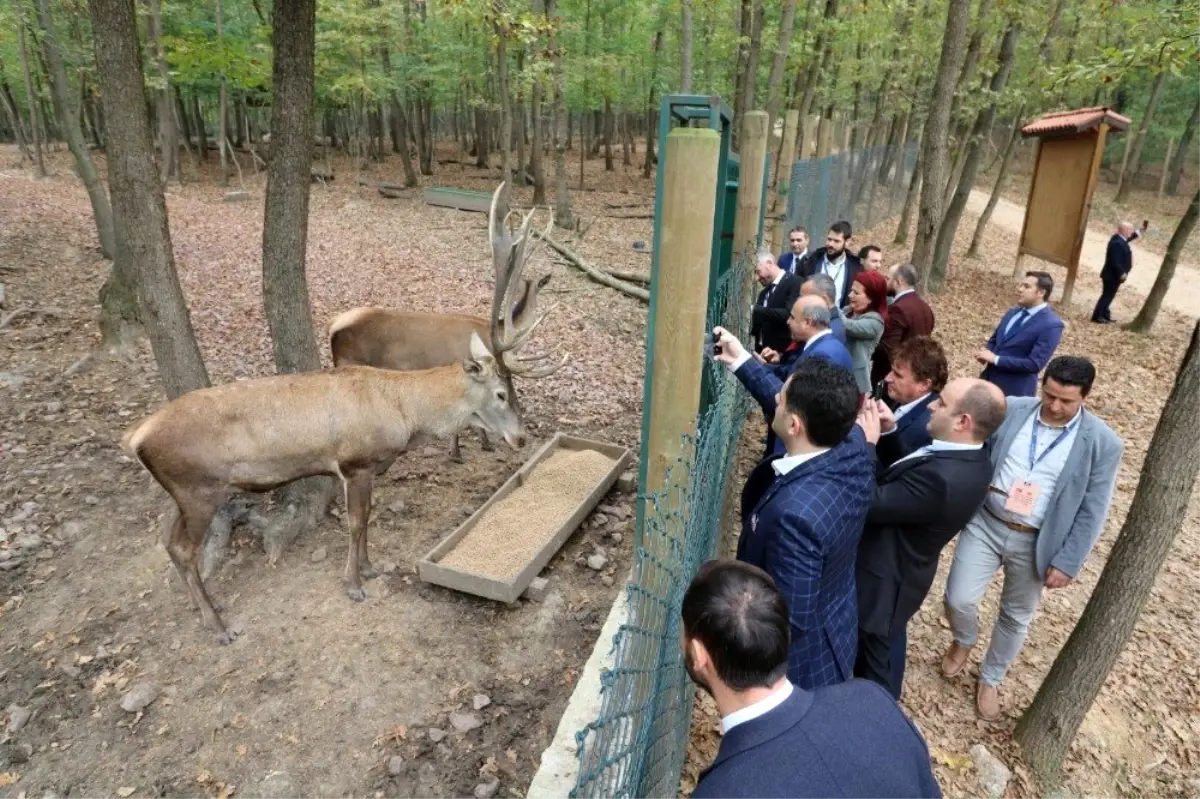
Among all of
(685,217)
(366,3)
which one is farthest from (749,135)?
(366,3)

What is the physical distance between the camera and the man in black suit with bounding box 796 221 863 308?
24.9 feet

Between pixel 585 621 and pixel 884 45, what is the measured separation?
70.0ft

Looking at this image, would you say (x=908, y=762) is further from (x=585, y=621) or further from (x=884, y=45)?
(x=884, y=45)

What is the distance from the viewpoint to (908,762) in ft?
5.56

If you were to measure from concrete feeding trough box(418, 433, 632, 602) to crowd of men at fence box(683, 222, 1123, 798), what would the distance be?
5.45 ft

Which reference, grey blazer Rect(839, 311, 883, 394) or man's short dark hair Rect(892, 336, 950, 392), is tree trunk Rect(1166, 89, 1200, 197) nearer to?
grey blazer Rect(839, 311, 883, 394)

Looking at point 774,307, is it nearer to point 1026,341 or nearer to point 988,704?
point 1026,341

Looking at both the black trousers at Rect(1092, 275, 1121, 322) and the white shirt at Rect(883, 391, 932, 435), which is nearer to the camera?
the white shirt at Rect(883, 391, 932, 435)

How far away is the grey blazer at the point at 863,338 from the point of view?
5914 millimetres

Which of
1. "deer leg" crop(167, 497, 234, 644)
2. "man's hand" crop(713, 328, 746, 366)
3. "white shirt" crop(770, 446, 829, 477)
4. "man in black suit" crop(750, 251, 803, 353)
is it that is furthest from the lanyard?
"deer leg" crop(167, 497, 234, 644)

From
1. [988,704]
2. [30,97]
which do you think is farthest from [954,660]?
[30,97]

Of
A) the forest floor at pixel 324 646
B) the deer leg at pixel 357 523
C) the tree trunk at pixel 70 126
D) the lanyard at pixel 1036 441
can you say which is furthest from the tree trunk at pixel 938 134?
the tree trunk at pixel 70 126

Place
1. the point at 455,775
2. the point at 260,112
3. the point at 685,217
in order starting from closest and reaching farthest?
the point at 685,217
the point at 455,775
the point at 260,112

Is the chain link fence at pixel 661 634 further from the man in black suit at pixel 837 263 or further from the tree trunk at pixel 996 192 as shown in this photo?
the tree trunk at pixel 996 192
